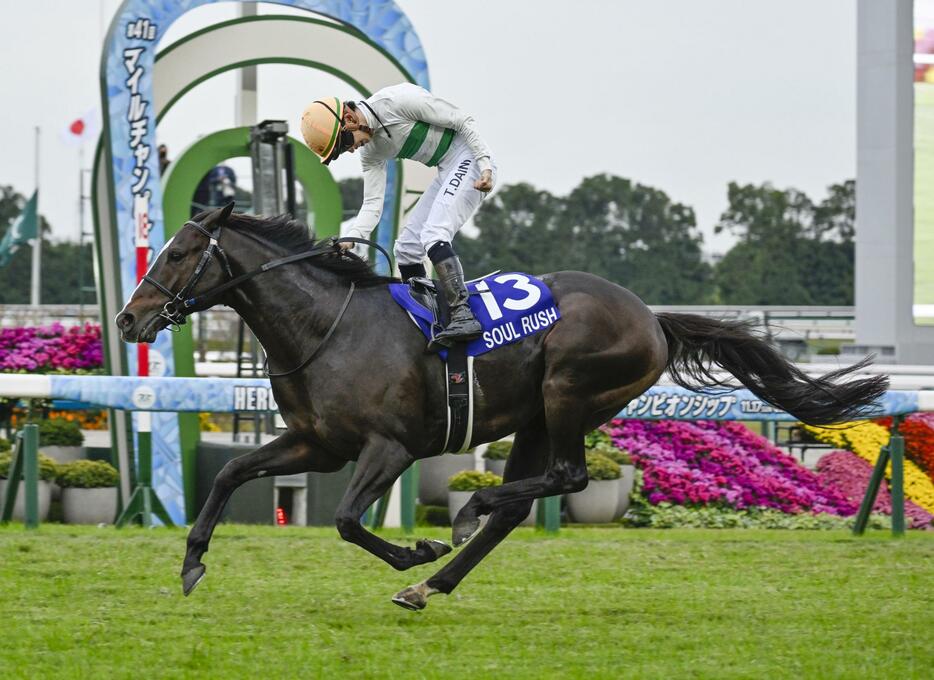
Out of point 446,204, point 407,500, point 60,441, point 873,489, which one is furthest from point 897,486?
point 60,441

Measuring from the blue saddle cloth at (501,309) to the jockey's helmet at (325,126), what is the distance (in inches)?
25.7

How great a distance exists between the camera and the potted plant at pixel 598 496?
28.8 feet

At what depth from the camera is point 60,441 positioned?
9.86 m

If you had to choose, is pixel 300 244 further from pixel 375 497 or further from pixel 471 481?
pixel 471 481

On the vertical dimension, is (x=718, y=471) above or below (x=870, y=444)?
below

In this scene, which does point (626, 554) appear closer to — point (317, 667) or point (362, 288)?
point (362, 288)

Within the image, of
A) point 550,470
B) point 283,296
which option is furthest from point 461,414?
point 283,296

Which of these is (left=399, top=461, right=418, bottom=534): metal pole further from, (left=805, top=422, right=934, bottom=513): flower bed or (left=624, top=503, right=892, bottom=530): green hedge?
(left=805, top=422, right=934, bottom=513): flower bed

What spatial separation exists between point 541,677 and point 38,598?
7.71 ft

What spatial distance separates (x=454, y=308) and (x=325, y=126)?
0.88 meters

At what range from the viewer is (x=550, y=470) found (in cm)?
568

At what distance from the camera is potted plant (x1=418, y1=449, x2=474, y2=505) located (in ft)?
31.8

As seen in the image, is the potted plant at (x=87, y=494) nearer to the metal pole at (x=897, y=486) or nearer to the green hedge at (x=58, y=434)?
the green hedge at (x=58, y=434)

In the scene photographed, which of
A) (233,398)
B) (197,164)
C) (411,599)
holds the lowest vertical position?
(411,599)
